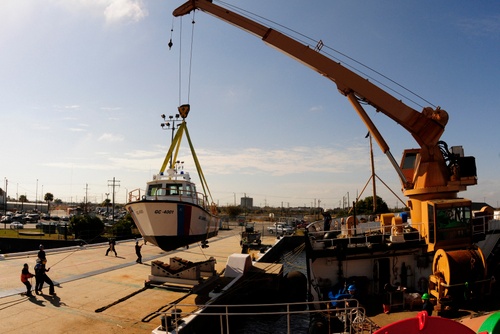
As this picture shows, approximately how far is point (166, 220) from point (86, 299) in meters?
4.23

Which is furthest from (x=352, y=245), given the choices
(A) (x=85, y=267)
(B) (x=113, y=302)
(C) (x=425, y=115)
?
(A) (x=85, y=267)

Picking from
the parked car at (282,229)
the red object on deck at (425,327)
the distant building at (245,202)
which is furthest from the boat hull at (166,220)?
the distant building at (245,202)

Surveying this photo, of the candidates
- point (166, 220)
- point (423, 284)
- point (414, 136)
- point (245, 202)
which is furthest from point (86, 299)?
point (245, 202)

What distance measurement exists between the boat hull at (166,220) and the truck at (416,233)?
18.5 ft

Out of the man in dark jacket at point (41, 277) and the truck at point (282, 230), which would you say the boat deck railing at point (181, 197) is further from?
the truck at point (282, 230)

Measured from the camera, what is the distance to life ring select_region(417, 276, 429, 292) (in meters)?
13.1

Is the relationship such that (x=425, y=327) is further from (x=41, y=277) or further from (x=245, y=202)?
(x=245, y=202)

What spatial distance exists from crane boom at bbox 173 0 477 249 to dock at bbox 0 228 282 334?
10.2 metres

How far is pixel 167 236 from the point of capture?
49.9ft

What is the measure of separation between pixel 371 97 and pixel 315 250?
7.66 m

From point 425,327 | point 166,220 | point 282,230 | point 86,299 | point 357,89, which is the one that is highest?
point 357,89

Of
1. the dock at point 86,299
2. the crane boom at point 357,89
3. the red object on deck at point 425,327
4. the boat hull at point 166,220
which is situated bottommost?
the dock at point 86,299

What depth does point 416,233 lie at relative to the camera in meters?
13.5

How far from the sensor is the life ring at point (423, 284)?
13117 millimetres
